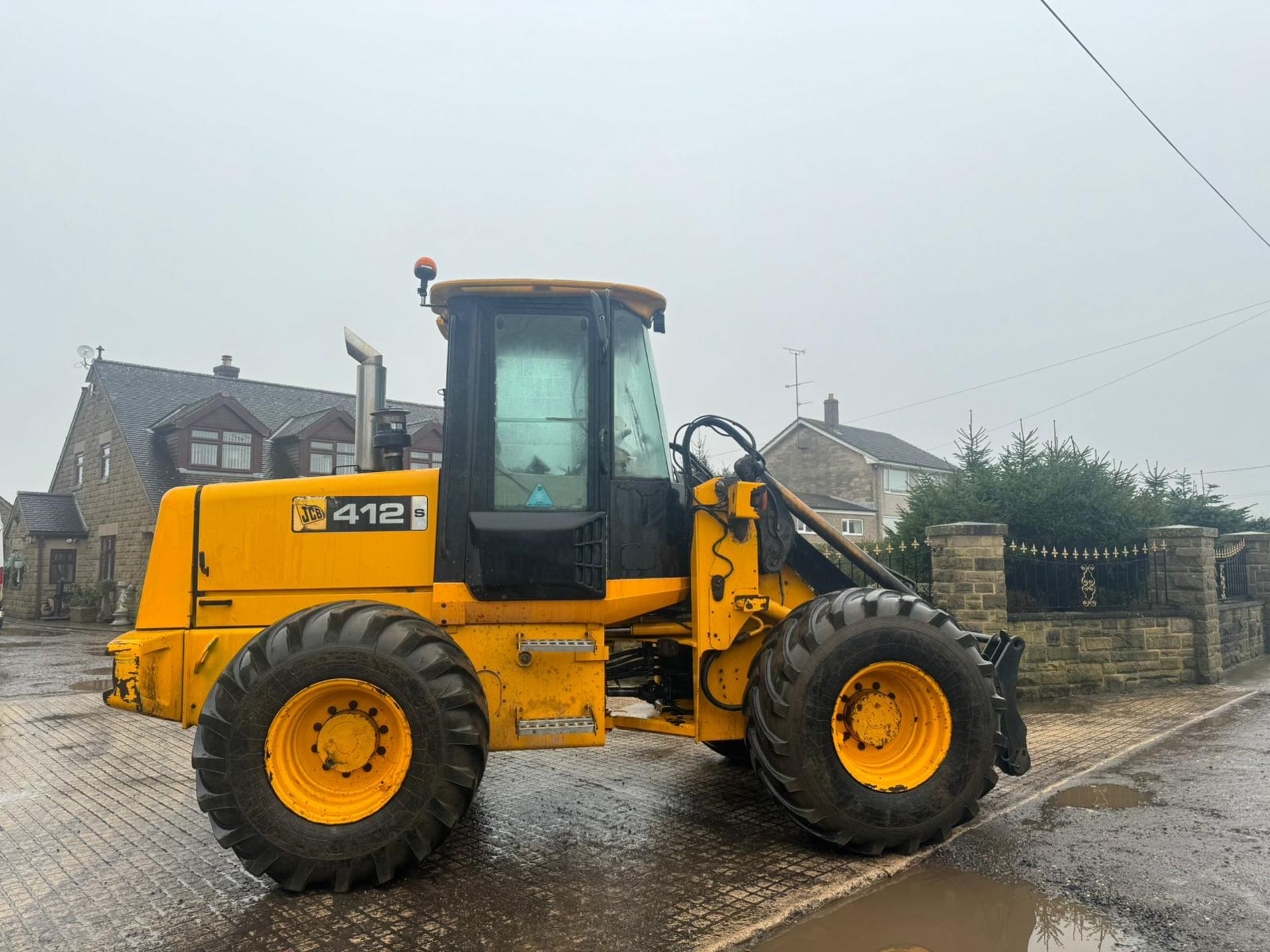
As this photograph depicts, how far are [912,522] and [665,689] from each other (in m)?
6.46

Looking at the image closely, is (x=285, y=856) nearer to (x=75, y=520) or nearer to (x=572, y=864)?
(x=572, y=864)

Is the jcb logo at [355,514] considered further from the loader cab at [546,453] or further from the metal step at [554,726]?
the metal step at [554,726]

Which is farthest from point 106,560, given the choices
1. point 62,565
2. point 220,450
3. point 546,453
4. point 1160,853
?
point 1160,853

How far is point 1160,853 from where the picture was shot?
4.11m

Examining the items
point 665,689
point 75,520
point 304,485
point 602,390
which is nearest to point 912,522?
point 665,689

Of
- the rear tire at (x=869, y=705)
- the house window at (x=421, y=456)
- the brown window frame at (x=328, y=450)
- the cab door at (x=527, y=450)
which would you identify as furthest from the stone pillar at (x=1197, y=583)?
the brown window frame at (x=328, y=450)

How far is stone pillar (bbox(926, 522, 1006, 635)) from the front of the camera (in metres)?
8.41

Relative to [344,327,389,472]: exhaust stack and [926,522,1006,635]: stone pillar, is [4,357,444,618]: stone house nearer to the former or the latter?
[926,522,1006,635]: stone pillar

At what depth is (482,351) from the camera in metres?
4.48

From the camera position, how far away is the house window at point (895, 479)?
117 feet

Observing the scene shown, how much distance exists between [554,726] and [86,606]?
2628cm

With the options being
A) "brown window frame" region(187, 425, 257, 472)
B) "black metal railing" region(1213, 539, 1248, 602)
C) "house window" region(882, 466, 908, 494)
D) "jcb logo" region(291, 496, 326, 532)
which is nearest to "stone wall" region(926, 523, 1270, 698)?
"black metal railing" region(1213, 539, 1248, 602)

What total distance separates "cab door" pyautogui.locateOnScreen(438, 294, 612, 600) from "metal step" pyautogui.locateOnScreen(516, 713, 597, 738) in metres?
0.60

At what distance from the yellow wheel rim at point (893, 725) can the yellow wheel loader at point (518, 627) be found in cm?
1
